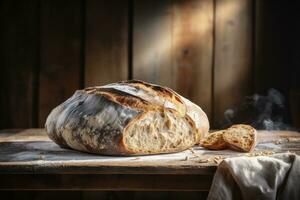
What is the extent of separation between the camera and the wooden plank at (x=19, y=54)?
2584 mm

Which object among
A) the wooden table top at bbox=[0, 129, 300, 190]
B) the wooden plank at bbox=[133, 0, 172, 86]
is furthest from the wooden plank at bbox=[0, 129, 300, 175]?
the wooden plank at bbox=[133, 0, 172, 86]

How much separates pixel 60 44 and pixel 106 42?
0.25m

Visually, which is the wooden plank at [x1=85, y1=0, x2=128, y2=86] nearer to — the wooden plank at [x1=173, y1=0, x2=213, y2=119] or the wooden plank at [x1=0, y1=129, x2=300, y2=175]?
the wooden plank at [x1=173, y1=0, x2=213, y2=119]

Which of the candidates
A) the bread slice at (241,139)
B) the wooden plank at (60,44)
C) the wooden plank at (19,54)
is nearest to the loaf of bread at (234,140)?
the bread slice at (241,139)

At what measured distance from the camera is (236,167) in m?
1.44

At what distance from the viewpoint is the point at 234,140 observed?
5.67ft

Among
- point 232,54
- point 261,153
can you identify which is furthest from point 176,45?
point 261,153

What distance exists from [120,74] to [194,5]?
0.56m

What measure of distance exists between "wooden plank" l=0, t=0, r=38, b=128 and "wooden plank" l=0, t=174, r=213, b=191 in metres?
1.18

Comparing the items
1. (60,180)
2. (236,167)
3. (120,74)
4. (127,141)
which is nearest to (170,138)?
(127,141)

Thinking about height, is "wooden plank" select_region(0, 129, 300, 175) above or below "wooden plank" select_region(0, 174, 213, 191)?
above

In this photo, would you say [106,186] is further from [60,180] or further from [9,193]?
[9,193]

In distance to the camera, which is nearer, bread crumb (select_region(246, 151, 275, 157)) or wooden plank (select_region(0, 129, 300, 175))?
wooden plank (select_region(0, 129, 300, 175))

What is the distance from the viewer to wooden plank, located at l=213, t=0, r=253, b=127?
258 centimetres
